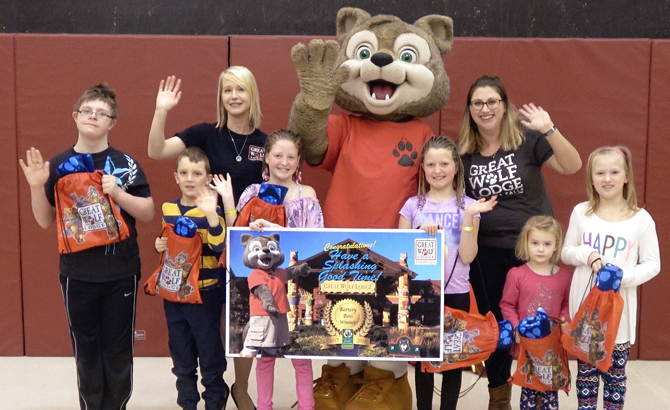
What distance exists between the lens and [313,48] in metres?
3.13

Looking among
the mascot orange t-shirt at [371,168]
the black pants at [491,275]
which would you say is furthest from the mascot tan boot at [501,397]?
the mascot orange t-shirt at [371,168]

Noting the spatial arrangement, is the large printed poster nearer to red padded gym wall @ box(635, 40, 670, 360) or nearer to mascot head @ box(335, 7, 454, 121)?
mascot head @ box(335, 7, 454, 121)

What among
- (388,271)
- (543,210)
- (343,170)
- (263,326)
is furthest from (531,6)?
(263,326)

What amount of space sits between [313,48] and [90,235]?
1316 millimetres

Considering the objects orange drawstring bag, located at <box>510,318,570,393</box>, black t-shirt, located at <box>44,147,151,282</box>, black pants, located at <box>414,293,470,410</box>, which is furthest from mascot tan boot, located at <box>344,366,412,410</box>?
black t-shirt, located at <box>44,147,151,282</box>

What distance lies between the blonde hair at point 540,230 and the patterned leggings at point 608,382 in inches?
19.8

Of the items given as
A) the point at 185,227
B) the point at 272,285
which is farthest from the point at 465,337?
the point at 185,227

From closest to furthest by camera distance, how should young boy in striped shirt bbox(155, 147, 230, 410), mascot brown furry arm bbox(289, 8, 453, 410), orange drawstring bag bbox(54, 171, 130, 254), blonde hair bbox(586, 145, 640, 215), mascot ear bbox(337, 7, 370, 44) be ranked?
orange drawstring bag bbox(54, 171, 130, 254) < blonde hair bbox(586, 145, 640, 215) < young boy in striped shirt bbox(155, 147, 230, 410) < mascot brown furry arm bbox(289, 8, 453, 410) < mascot ear bbox(337, 7, 370, 44)

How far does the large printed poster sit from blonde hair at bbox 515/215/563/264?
0.44 m

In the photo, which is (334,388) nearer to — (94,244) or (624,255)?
(94,244)

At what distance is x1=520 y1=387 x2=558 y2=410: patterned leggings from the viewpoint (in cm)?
316

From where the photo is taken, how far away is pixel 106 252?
3.05 m

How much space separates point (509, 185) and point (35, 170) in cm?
220

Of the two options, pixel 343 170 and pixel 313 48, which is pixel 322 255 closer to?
pixel 343 170
